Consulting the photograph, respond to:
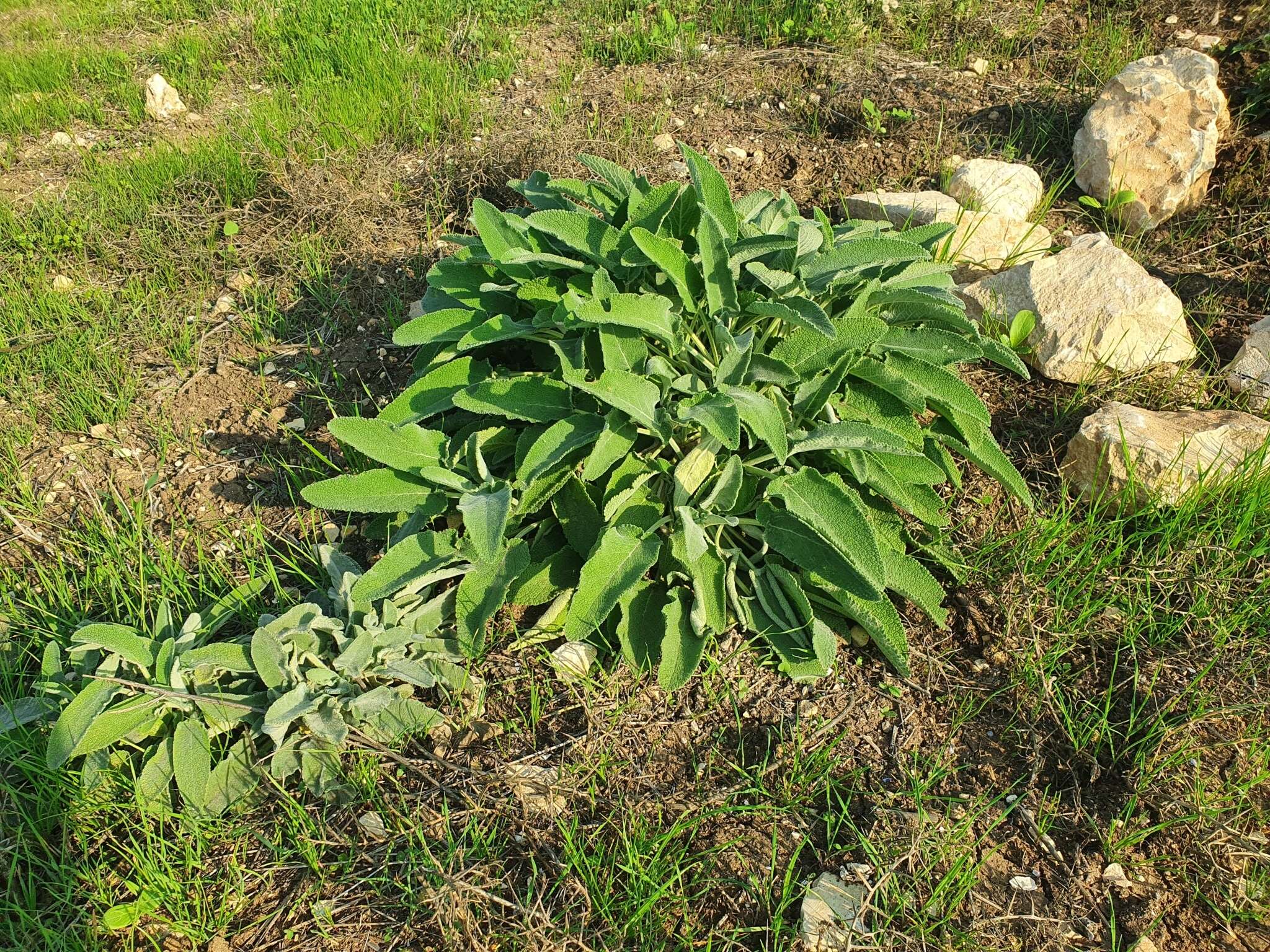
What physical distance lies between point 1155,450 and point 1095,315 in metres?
0.60

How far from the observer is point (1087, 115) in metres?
3.73

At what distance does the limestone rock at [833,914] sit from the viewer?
1806mm

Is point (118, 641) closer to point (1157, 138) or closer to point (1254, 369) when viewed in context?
point (1254, 369)

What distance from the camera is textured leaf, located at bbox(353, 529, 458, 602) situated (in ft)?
7.23

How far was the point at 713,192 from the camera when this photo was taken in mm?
2357

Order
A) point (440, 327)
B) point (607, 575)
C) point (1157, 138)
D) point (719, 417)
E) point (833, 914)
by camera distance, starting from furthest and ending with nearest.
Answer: point (1157, 138) < point (440, 327) < point (607, 575) < point (719, 417) < point (833, 914)

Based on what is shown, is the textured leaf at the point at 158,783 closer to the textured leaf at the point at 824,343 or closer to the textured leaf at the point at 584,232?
the textured leaf at the point at 584,232

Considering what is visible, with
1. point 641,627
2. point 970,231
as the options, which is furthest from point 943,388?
point 970,231

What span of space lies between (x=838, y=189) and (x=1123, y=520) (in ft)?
6.44

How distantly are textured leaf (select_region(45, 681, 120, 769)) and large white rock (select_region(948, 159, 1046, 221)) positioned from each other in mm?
3136

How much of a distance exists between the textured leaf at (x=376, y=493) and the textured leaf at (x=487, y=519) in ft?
0.53

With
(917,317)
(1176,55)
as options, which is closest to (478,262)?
(917,317)

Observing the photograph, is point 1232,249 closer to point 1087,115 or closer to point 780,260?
point 1087,115

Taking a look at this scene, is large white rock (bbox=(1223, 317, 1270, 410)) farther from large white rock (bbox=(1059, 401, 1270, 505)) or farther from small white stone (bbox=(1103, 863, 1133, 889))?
small white stone (bbox=(1103, 863, 1133, 889))
